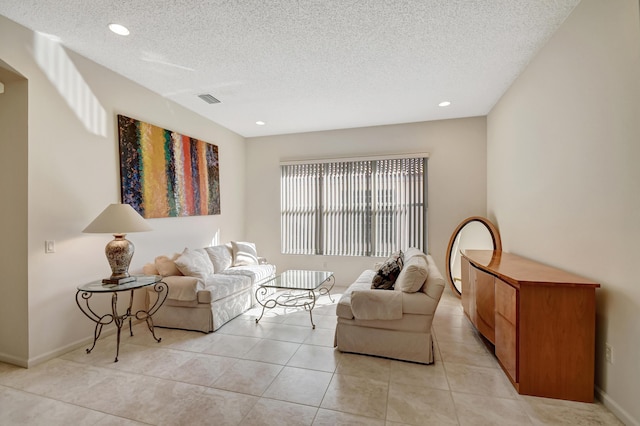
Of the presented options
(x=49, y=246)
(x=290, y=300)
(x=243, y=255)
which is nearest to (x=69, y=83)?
(x=49, y=246)

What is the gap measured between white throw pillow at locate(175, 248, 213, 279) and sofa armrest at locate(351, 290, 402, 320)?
1930 millimetres

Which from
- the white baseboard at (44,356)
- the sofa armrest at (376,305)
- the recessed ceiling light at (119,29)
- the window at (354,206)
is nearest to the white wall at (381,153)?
the window at (354,206)

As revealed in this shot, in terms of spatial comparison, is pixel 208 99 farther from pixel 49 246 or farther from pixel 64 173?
pixel 49 246

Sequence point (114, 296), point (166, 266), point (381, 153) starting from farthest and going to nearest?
1. point (381, 153)
2. point (166, 266)
3. point (114, 296)

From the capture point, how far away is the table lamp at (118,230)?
2.74 meters

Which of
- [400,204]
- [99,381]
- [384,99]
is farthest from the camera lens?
[400,204]

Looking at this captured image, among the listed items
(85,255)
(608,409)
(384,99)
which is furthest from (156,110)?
(608,409)

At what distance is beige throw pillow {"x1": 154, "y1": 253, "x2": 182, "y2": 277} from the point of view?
138 inches

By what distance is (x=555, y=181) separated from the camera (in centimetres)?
257

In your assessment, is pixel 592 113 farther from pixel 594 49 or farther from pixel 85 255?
pixel 85 255

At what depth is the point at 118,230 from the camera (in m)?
2.73

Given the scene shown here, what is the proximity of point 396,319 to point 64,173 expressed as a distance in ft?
11.3

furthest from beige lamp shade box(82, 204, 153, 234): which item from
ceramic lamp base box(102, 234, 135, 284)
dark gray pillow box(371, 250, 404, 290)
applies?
dark gray pillow box(371, 250, 404, 290)

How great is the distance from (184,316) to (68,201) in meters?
1.66
